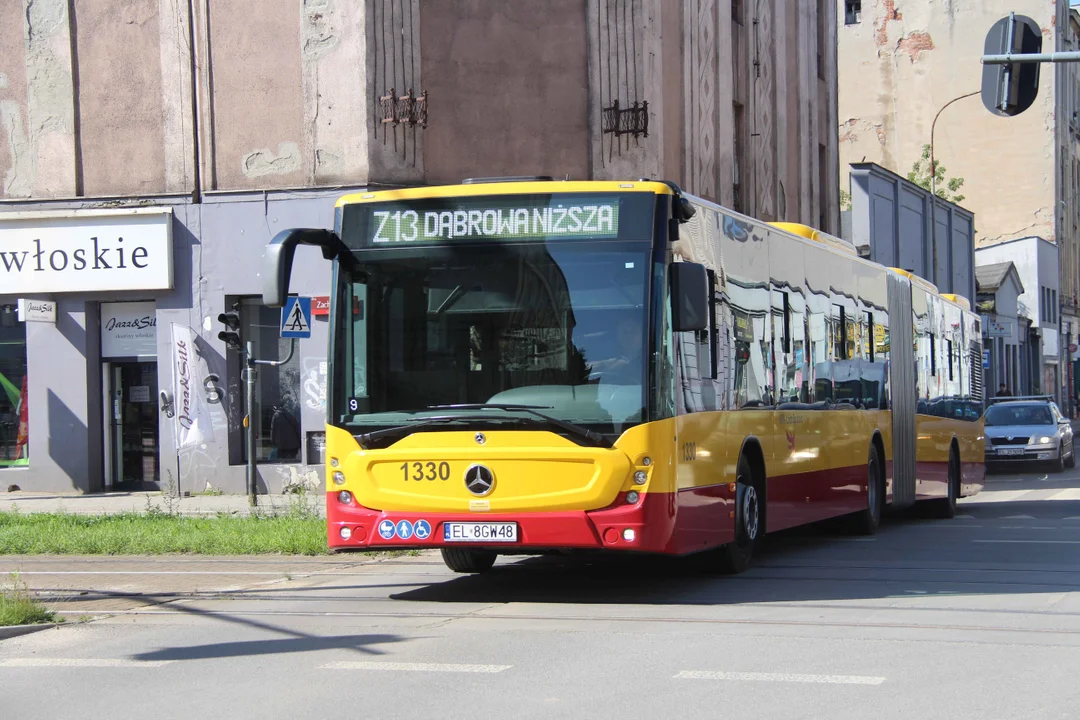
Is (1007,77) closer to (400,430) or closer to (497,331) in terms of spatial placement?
(497,331)

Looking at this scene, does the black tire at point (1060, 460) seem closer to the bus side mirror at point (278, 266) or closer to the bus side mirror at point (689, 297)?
the bus side mirror at point (689, 297)

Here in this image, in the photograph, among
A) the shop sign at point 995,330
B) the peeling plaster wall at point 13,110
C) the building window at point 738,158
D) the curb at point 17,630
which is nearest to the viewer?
the curb at point 17,630

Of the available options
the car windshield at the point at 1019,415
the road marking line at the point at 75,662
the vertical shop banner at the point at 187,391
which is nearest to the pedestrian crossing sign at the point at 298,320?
the vertical shop banner at the point at 187,391

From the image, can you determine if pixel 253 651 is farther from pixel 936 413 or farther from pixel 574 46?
pixel 574 46

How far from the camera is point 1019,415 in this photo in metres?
30.7

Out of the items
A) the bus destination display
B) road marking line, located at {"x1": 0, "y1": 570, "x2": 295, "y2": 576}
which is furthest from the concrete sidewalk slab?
the bus destination display

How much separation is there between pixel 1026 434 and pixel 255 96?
55.5ft

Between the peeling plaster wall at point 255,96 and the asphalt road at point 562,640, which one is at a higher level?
the peeling plaster wall at point 255,96

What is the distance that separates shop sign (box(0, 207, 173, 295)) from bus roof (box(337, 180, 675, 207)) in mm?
13548

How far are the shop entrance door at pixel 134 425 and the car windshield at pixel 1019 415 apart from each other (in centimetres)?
1706

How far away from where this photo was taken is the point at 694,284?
32.9 feet

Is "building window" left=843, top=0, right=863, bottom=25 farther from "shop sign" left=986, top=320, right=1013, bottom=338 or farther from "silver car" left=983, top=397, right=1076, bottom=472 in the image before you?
"silver car" left=983, top=397, right=1076, bottom=472

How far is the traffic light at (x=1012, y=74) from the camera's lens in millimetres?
15203

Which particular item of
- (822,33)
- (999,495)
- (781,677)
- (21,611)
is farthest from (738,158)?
(781,677)
